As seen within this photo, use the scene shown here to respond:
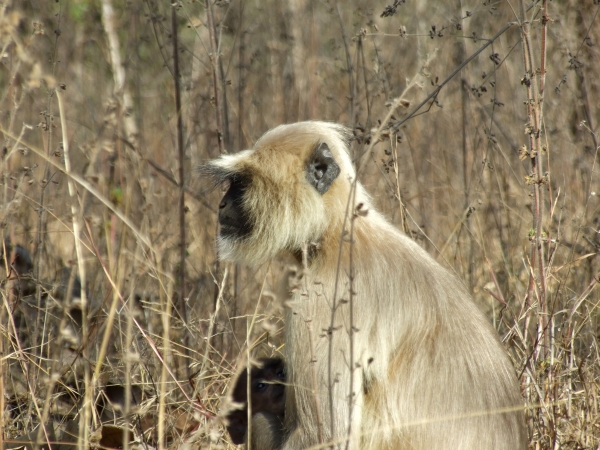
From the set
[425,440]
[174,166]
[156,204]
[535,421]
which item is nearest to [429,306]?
[425,440]

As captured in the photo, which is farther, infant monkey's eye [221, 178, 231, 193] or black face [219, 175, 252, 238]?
infant monkey's eye [221, 178, 231, 193]

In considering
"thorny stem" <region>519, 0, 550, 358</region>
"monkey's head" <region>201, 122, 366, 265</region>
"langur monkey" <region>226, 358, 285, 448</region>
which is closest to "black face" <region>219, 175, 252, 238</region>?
"monkey's head" <region>201, 122, 366, 265</region>

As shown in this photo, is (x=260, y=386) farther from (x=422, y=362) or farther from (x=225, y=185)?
(x=225, y=185)

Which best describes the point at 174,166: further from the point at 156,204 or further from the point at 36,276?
the point at 36,276

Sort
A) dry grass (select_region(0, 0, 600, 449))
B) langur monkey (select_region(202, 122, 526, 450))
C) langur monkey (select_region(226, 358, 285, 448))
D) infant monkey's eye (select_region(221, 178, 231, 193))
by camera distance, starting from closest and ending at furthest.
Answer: langur monkey (select_region(202, 122, 526, 450)), dry grass (select_region(0, 0, 600, 449)), langur monkey (select_region(226, 358, 285, 448)), infant monkey's eye (select_region(221, 178, 231, 193))

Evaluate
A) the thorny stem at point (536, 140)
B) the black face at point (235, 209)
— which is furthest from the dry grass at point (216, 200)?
the black face at point (235, 209)

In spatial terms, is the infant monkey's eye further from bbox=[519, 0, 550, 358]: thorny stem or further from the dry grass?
bbox=[519, 0, 550, 358]: thorny stem

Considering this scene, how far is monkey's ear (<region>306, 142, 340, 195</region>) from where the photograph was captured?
3.16 metres

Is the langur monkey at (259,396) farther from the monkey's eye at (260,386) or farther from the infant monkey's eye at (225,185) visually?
the infant monkey's eye at (225,185)

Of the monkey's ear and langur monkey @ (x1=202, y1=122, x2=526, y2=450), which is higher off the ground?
the monkey's ear

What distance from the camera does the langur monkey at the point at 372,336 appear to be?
2908 mm

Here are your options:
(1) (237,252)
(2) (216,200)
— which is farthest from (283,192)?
(2) (216,200)

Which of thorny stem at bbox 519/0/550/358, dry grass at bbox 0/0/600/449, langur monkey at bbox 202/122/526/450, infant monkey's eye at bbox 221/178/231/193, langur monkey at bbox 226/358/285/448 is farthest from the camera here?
infant monkey's eye at bbox 221/178/231/193

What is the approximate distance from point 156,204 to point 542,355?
2938 mm
